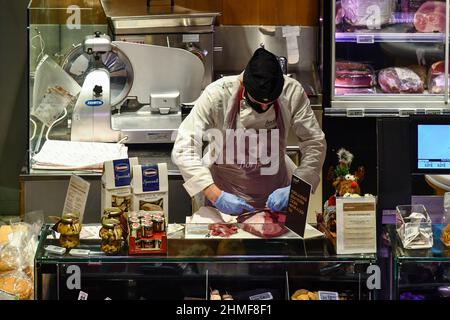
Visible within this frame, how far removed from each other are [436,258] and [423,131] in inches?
40.2

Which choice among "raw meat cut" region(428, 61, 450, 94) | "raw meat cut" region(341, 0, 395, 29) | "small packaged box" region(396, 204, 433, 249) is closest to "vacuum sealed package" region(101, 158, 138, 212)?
"small packaged box" region(396, 204, 433, 249)

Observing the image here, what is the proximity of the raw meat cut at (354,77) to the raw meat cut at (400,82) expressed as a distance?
Answer: 0.26 feet

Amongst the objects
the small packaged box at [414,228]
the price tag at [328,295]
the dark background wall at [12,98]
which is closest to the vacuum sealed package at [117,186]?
the price tag at [328,295]

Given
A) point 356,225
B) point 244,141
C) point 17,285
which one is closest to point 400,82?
point 244,141

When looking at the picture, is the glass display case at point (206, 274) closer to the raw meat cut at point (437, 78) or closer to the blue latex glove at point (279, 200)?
the blue latex glove at point (279, 200)

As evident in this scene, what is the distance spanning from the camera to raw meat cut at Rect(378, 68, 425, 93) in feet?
21.5

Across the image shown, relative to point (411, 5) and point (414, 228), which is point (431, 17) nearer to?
point (411, 5)

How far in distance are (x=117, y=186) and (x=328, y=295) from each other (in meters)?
0.86

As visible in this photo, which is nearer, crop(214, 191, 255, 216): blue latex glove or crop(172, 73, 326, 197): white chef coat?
crop(214, 191, 255, 216): blue latex glove

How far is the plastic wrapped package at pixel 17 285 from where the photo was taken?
333 cm

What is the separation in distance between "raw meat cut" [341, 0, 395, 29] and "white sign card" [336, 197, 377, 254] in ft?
11.4

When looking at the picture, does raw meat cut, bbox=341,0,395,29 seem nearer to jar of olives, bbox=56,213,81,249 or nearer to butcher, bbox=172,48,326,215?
butcher, bbox=172,48,326,215

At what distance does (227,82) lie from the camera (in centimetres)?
484
